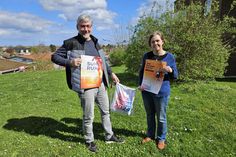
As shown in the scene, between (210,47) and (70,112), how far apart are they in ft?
20.1

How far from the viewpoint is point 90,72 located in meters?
5.21

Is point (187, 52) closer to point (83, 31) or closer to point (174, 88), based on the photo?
point (174, 88)

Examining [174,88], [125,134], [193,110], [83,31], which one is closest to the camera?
[83,31]

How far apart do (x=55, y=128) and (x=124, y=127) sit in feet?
4.95

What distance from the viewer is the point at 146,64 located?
533 cm

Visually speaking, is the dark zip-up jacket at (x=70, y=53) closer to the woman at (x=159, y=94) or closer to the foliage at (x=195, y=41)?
the woman at (x=159, y=94)

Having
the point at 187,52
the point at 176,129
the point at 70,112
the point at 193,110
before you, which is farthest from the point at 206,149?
the point at 187,52

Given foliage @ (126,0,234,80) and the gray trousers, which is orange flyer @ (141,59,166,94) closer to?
the gray trousers

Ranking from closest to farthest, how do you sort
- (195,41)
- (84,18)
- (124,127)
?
(84,18) < (124,127) < (195,41)

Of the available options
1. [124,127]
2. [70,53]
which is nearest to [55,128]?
[124,127]

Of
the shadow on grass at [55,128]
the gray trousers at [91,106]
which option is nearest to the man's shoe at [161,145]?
the shadow on grass at [55,128]

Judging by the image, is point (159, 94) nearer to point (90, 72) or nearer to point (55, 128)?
point (90, 72)

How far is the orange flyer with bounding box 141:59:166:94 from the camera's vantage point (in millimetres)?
5152

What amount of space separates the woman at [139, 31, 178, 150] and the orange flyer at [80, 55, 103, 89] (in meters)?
0.78
